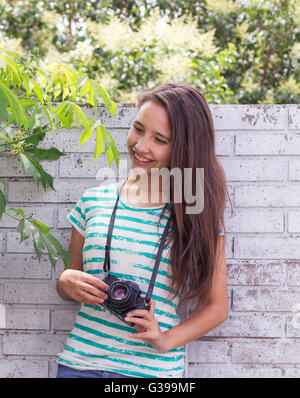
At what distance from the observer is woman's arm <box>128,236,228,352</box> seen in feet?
4.31

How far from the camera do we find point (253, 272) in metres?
1.60

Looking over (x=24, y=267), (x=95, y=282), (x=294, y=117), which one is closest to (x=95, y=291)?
(x=95, y=282)

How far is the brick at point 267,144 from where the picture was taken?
1593 millimetres

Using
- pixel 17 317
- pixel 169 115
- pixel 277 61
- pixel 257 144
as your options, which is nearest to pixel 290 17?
pixel 277 61

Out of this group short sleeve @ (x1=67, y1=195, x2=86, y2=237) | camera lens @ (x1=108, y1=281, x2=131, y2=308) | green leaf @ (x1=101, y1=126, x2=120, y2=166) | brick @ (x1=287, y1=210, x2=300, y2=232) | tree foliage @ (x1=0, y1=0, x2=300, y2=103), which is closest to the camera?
camera lens @ (x1=108, y1=281, x2=131, y2=308)

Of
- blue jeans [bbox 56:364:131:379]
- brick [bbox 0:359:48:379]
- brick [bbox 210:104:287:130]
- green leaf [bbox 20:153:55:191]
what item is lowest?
brick [bbox 0:359:48:379]

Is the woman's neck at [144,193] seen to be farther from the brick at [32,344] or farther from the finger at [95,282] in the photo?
the brick at [32,344]

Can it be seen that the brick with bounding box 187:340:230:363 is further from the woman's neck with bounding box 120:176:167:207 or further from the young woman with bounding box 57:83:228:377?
the woman's neck with bounding box 120:176:167:207

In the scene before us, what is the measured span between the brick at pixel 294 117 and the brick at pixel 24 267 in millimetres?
871

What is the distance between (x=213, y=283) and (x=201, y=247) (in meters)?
0.11

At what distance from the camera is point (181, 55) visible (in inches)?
120

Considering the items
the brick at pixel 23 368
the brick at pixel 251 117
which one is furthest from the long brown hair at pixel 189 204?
the brick at pixel 23 368

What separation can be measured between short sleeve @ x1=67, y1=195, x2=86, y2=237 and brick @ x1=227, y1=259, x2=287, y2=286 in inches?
18.5

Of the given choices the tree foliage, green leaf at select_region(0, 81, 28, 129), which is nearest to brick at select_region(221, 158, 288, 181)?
green leaf at select_region(0, 81, 28, 129)
